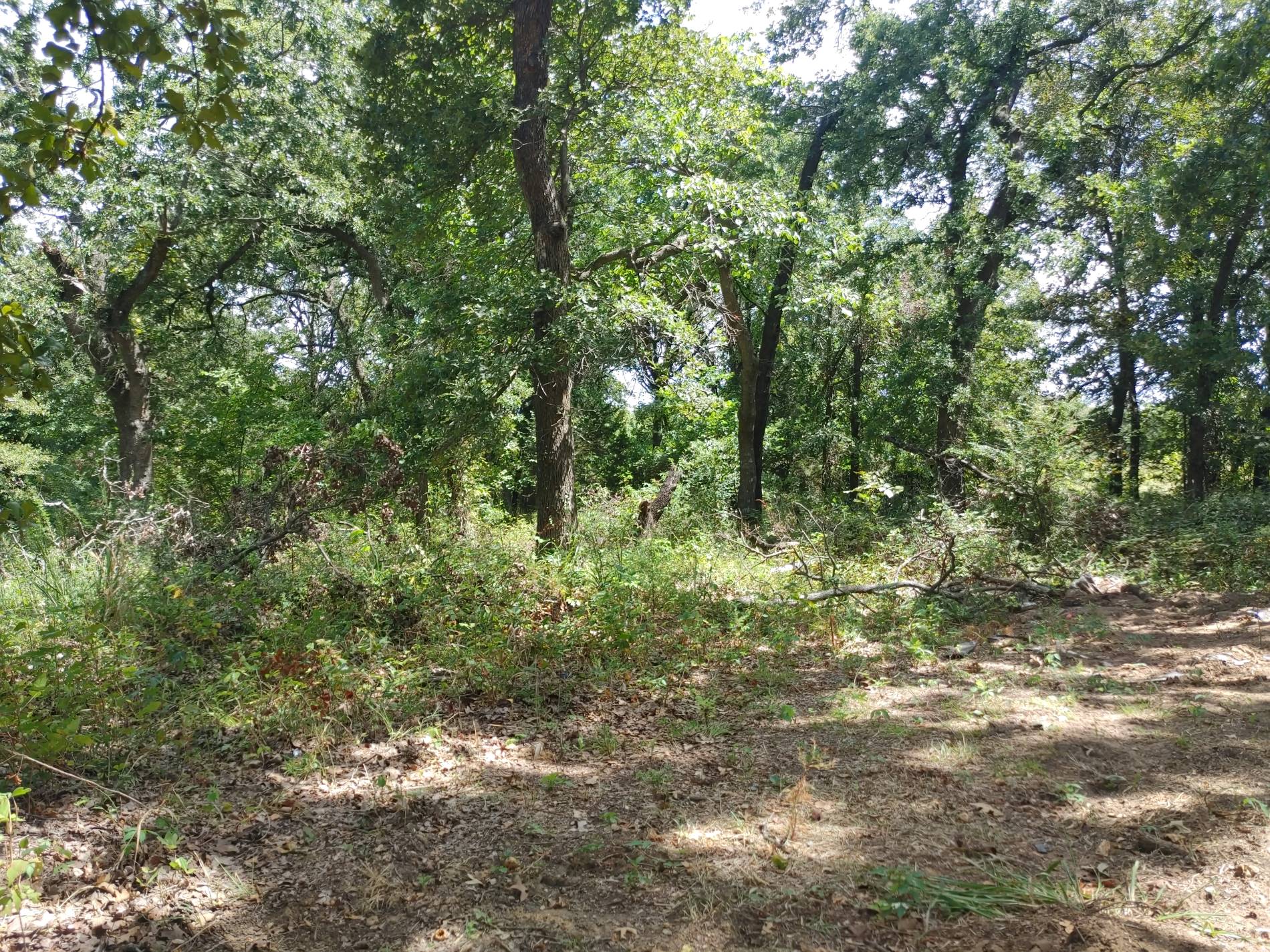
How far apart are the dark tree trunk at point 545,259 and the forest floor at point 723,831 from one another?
3825 mm

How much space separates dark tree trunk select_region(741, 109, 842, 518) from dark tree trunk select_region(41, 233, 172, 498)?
1147 cm

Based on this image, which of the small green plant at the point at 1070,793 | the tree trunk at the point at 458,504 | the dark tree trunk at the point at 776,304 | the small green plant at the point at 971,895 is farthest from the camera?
the dark tree trunk at the point at 776,304

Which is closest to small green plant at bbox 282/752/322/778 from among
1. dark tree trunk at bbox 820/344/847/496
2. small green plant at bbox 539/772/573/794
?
small green plant at bbox 539/772/573/794

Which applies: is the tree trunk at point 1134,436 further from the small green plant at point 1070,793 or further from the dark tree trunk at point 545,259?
the small green plant at point 1070,793

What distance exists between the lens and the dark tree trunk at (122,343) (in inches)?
585

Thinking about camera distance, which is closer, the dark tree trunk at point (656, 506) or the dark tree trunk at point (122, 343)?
the dark tree trunk at point (656, 506)

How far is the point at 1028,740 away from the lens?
4.44 m

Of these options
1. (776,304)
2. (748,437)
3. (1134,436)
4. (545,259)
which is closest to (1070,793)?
(545,259)

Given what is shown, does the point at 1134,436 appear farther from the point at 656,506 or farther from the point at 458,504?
the point at 458,504

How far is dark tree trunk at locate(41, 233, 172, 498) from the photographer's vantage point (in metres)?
14.9

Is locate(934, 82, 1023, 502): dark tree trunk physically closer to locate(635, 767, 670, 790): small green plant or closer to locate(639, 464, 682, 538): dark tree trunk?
locate(639, 464, 682, 538): dark tree trunk

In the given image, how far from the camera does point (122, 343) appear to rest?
15641mm

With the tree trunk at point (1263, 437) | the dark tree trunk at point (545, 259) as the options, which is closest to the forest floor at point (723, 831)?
the dark tree trunk at point (545, 259)

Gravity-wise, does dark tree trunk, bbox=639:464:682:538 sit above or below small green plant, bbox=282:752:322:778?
above
